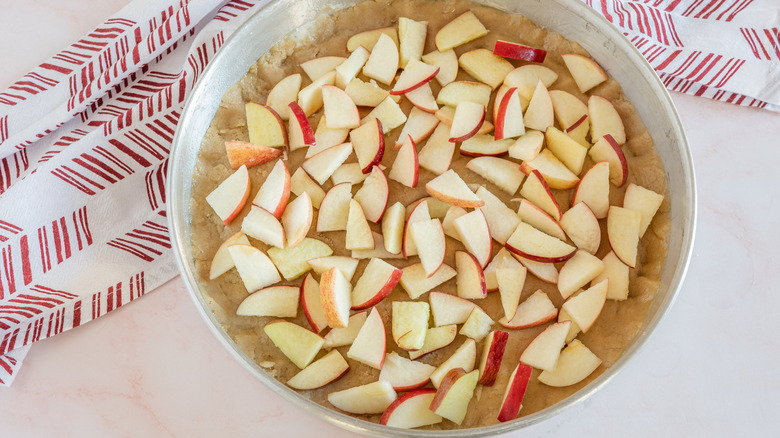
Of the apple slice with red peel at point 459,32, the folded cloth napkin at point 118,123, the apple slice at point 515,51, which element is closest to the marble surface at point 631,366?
the folded cloth napkin at point 118,123

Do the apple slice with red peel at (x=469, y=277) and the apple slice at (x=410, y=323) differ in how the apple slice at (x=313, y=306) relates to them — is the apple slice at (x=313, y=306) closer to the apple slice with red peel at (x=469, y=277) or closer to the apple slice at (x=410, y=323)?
the apple slice at (x=410, y=323)

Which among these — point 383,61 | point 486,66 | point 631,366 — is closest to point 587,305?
point 631,366

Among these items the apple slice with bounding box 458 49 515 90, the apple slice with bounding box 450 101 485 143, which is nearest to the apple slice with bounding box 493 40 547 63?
the apple slice with bounding box 458 49 515 90

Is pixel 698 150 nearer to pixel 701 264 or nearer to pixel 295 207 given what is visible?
pixel 701 264

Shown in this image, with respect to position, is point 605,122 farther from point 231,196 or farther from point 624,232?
point 231,196

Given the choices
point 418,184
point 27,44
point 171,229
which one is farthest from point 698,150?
point 27,44

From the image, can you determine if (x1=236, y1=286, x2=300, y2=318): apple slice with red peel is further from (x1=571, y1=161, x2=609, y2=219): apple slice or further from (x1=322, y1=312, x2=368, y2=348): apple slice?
(x1=571, y1=161, x2=609, y2=219): apple slice
